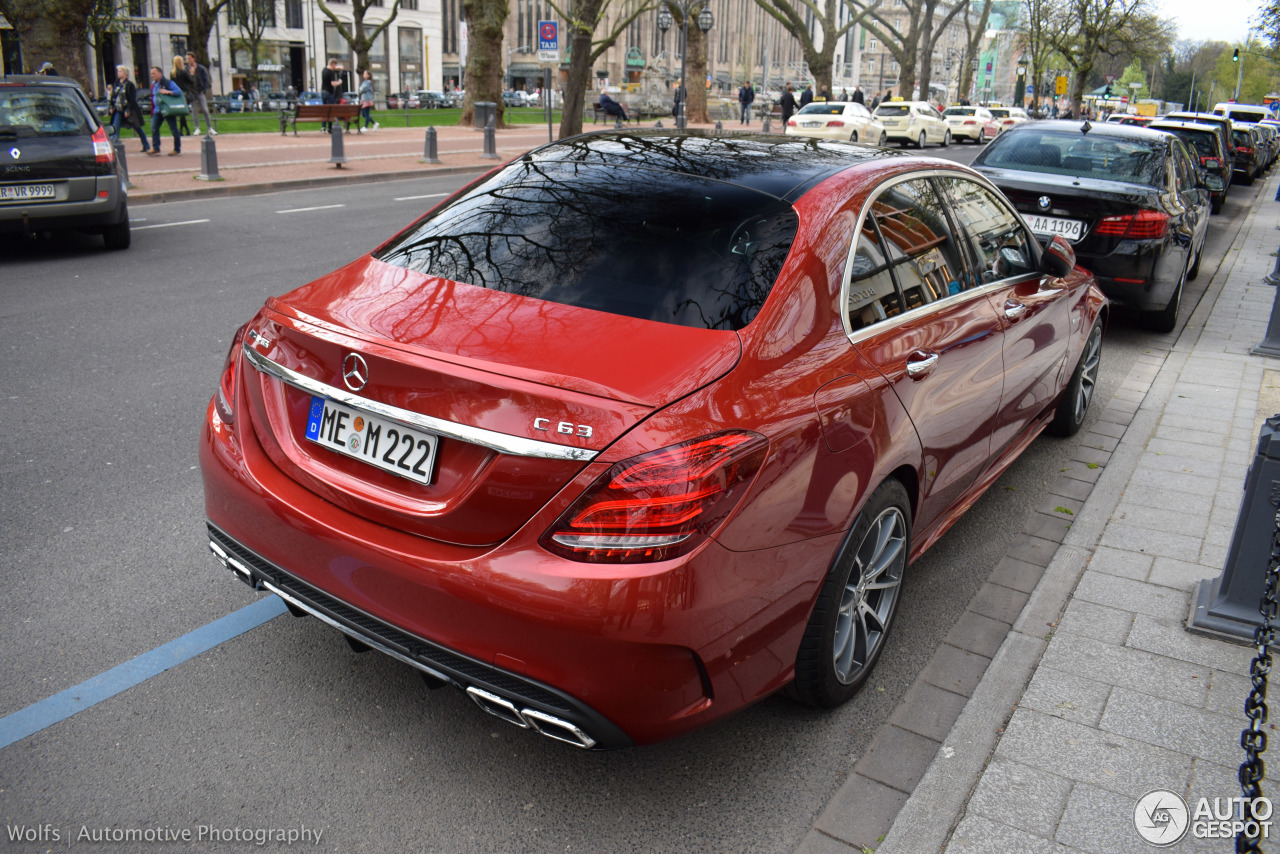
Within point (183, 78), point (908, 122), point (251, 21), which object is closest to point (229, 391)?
point (183, 78)

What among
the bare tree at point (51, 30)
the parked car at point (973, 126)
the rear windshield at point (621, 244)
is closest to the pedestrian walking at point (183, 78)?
the bare tree at point (51, 30)

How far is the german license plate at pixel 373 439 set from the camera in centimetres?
254

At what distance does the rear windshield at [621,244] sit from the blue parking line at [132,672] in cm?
133

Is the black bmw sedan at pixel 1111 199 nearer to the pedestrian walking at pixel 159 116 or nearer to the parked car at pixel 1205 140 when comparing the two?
the parked car at pixel 1205 140

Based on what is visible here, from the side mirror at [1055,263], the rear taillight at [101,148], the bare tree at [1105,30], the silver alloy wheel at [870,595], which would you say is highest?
the bare tree at [1105,30]

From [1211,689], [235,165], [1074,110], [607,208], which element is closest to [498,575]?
[607,208]

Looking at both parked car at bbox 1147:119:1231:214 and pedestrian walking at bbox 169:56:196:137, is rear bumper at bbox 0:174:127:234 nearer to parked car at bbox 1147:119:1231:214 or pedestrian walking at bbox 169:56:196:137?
pedestrian walking at bbox 169:56:196:137

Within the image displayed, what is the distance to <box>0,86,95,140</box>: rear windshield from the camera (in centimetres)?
1015

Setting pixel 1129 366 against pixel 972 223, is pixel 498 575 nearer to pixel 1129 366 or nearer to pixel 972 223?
pixel 972 223

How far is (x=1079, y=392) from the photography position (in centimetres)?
603

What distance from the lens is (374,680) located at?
331cm

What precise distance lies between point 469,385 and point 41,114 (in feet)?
33.6

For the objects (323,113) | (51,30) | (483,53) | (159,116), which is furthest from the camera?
(483,53)

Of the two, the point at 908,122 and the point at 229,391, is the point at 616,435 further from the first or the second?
the point at 908,122
